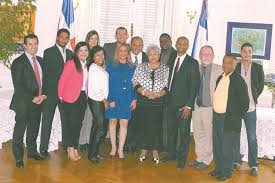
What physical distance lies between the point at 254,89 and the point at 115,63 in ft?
5.68

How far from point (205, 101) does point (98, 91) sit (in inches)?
51.4

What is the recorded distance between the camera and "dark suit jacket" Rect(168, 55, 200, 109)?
15.3ft

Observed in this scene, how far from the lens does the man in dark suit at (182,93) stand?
Answer: 4.66m

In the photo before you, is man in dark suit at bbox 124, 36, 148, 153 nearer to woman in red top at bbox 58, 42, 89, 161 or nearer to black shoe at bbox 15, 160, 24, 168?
woman in red top at bbox 58, 42, 89, 161

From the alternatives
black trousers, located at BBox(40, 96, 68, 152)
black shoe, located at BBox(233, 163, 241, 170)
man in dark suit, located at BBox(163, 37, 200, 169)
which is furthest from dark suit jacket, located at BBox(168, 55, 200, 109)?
black trousers, located at BBox(40, 96, 68, 152)

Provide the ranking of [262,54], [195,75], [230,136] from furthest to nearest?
1. [262,54]
2. [195,75]
3. [230,136]

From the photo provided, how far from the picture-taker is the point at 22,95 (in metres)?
4.40

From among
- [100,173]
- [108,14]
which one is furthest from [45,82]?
[108,14]

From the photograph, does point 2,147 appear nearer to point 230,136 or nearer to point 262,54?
point 230,136

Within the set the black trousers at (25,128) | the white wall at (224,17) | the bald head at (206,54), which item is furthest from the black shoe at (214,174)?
the white wall at (224,17)

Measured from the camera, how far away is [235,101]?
4.28 metres

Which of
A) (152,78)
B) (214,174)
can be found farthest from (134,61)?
(214,174)

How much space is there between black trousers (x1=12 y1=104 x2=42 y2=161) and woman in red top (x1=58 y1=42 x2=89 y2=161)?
35cm

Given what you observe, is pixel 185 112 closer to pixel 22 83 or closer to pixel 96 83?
pixel 96 83
